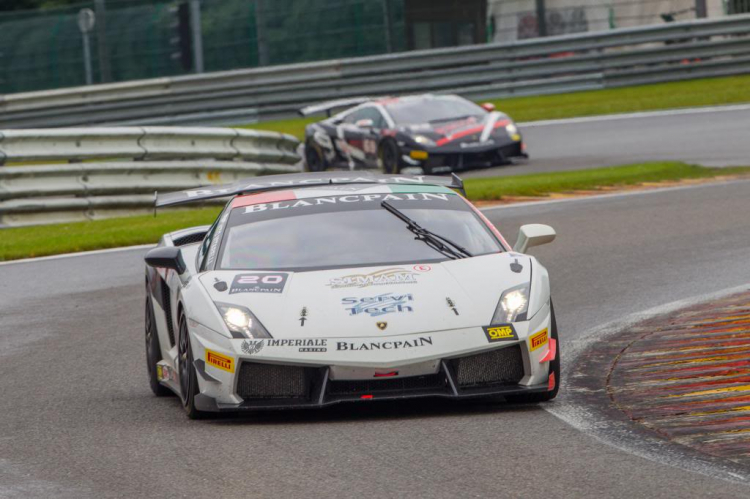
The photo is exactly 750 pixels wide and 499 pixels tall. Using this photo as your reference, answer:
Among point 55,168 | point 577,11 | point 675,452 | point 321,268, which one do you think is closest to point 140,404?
point 321,268

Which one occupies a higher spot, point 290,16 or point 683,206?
point 290,16

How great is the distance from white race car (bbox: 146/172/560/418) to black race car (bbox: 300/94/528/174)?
14086 millimetres

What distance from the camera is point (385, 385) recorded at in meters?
7.02

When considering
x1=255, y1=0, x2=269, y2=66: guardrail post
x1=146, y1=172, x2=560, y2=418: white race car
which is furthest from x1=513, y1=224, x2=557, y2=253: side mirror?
x1=255, y1=0, x2=269, y2=66: guardrail post

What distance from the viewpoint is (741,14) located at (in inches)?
1136

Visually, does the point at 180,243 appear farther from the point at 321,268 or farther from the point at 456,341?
the point at 456,341

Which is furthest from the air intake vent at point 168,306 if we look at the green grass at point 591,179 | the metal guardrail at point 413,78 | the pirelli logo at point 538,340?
the metal guardrail at point 413,78

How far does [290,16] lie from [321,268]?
2364cm

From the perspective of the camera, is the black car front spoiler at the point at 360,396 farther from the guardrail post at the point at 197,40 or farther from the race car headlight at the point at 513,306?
the guardrail post at the point at 197,40

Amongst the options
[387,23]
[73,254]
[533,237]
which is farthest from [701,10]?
[533,237]

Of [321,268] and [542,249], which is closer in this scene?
[321,268]

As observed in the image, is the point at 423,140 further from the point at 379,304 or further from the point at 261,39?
the point at 379,304

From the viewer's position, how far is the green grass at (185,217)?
1553 cm

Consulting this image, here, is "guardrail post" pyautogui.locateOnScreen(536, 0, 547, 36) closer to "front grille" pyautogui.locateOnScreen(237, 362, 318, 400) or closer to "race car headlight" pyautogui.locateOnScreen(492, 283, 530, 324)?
"race car headlight" pyautogui.locateOnScreen(492, 283, 530, 324)
